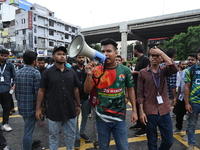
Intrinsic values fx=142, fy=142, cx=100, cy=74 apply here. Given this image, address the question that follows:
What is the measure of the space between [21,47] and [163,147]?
128 ft

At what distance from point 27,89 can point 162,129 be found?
2380mm

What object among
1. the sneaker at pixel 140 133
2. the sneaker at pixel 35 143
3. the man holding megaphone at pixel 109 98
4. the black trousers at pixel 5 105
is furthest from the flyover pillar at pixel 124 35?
the man holding megaphone at pixel 109 98

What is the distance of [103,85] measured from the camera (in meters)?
2.00

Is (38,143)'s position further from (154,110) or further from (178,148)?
(178,148)

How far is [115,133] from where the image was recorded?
1.96m

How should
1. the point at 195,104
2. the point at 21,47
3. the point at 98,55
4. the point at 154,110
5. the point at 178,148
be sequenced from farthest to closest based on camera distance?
the point at 21,47
the point at 178,148
the point at 195,104
the point at 154,110
the point at 98,55

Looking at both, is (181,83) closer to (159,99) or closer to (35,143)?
(159,99)

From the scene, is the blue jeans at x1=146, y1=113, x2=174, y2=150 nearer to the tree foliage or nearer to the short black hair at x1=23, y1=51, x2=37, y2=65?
the short black hair at x1=23, y1=51, x2=37, y2=65

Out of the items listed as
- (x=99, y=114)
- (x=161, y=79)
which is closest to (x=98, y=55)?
(x=99, y=114)

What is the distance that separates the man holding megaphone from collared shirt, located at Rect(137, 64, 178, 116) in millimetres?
517

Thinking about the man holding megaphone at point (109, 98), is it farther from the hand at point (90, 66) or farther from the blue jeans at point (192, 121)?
the blue jeans at point (192, 121)

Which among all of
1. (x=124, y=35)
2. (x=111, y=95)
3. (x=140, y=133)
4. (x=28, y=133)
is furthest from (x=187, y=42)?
(x=28, y=133)

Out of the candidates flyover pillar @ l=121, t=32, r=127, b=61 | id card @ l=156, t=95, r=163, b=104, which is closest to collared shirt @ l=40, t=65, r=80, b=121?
id card @ l=156, t=95, r=163, b=104

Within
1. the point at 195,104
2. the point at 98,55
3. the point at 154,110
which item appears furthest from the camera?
the point at 195,104
